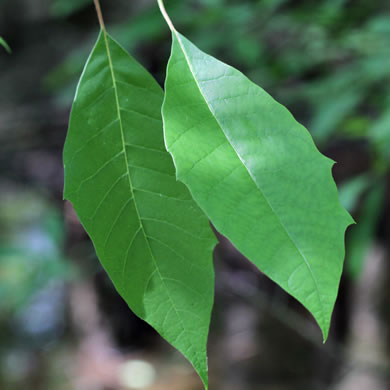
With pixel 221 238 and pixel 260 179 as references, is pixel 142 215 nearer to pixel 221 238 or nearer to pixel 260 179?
pixel 260 179

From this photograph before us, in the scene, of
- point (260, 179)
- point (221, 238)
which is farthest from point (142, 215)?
point (221, 238)

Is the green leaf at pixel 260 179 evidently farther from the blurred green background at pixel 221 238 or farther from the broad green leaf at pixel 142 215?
the blurred green background at pixel 221 238

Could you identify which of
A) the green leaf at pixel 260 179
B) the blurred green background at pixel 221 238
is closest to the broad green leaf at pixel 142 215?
the green leaf at pixel 260 179

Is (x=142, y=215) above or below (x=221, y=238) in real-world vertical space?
above

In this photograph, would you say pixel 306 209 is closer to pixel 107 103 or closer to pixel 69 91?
pixel 107 103

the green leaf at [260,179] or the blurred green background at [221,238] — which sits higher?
the green leaf at [260,179]

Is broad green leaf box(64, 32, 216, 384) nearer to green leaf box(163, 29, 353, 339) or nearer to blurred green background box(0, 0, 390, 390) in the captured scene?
green leaf box(163, 29, 353, 339)
